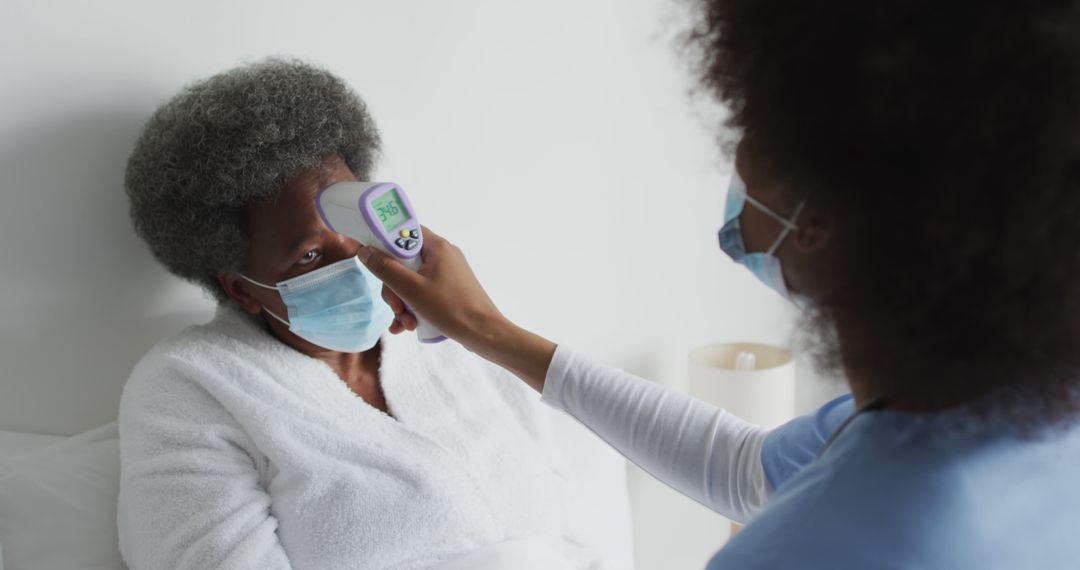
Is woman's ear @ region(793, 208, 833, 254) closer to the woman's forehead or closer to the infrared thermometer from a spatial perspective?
the infrared thermometer

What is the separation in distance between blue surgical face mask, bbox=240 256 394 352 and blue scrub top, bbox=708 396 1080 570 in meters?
0.74

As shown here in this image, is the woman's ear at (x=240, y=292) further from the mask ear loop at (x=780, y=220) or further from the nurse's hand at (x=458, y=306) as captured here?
the mask ear loop at (x=780, y=220)

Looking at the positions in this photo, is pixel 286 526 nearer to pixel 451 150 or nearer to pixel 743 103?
pixel 451 150

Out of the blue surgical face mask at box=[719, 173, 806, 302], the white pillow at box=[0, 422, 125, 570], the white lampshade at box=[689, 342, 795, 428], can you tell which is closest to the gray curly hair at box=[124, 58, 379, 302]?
the white pillow at box=[0, 422, 125, 570]

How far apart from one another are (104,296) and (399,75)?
608 millimetres

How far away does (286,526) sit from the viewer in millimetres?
1256

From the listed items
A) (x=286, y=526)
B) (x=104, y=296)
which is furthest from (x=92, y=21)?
(x=286, y=526)

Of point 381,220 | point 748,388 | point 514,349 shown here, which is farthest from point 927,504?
point 748,388

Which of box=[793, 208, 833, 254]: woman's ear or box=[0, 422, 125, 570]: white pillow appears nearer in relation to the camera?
box=[793, 208, 833, 254]: woman's ear

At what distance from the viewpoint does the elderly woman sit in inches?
47.4

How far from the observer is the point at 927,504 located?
67 centimetres

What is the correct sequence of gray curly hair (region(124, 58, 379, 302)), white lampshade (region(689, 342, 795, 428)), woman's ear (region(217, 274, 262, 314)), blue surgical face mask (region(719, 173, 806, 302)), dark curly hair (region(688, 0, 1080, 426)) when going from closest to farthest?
dark curly hair (region(688, 0, 1080, 426)), blue surgical face mask (region(719, 173, 806, 302)), gray curly hair (region(124, 58, 379, 302)), woman's ear (region(217, 274, 262, 314)), white lampshade (region(689, 342, 795, 428))

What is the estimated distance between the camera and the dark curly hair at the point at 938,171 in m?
0.58

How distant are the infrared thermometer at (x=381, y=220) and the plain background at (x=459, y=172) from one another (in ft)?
1.26
